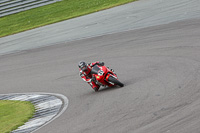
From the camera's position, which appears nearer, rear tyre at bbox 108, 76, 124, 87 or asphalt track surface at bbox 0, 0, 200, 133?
asphalt track surface at bbox 0, 0, 200, 133

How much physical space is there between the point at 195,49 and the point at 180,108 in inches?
222

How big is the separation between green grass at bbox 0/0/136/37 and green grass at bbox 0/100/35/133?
13924 millimetres

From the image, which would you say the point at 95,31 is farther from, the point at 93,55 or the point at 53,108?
the point at 53,108

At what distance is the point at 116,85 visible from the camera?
41.2 ft

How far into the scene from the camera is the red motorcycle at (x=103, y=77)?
1195 cm

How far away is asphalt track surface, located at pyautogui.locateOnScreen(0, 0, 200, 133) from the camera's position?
8562 millimetres

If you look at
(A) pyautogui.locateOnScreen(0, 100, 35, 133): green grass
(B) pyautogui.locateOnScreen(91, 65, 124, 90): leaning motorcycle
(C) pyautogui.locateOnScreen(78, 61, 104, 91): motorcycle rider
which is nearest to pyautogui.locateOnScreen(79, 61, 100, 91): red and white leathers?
(C) pyautogui.locateOnScreen(78, 61, 104, 91): motorcycle rider

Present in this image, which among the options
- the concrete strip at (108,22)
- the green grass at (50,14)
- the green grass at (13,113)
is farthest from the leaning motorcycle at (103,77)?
the green grass at (50,14)

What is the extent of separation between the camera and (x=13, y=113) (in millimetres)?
12234

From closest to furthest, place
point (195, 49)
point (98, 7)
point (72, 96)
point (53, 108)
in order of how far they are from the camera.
Answer: point (53, 108)
point (72, 96)
point (195, 49)
point (98, 7)

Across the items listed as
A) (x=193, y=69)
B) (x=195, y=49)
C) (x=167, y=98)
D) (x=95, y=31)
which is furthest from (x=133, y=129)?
(x=95, y=31)

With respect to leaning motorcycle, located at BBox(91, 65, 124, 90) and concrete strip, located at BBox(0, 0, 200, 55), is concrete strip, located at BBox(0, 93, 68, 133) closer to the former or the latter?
leaning motorcycle, located at BBox(91, 65, 124, 90)

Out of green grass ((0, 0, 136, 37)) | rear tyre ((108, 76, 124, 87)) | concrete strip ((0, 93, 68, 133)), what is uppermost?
green grass ((0, 0, 136, 37))

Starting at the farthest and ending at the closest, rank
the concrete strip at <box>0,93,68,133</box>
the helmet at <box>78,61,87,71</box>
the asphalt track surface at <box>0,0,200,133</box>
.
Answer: the helmet at <box>78,61,87,71</box>, the concrete strip at <box>0,93,68,133</box>, the asphalt track surface at <box>0,0,200,133</box>
